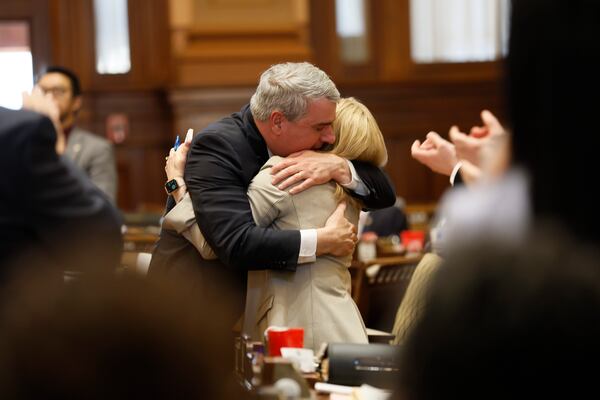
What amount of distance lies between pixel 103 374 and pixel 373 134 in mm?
2470

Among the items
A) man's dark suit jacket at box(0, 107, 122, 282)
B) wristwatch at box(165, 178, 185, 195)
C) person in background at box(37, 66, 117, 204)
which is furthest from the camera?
person in background at box(37, 66, 117, 204)

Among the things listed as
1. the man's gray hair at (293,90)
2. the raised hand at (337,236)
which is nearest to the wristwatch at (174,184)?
the man's gray hair at (293,90)

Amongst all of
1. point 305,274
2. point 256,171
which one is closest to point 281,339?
point 305,274

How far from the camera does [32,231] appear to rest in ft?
7.00

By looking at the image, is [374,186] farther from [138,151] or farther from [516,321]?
[138,151]

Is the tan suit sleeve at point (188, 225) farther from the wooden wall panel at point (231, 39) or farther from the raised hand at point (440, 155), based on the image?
the wooden wall panel at point (231, 39)

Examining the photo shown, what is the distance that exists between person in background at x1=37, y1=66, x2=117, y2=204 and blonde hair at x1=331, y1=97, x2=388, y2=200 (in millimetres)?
3560

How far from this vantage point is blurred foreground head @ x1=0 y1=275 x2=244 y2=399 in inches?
34.3

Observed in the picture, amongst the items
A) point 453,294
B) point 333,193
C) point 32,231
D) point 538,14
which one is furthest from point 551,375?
point 333,193

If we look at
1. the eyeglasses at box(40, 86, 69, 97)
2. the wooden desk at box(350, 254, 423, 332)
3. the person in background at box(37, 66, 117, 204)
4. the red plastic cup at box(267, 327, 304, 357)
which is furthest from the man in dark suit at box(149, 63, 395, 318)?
the eyeglasses at box(40, 86, 69, 97)

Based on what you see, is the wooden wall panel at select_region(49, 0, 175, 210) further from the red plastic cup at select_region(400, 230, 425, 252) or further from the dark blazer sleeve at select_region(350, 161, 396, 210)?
the dark blazer sleeve at select_region(350, 161, 396, 210)

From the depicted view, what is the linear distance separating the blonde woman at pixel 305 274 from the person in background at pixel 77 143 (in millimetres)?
3526

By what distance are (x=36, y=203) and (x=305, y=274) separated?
3.84ft

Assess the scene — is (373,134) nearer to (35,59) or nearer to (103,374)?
(103,374)
